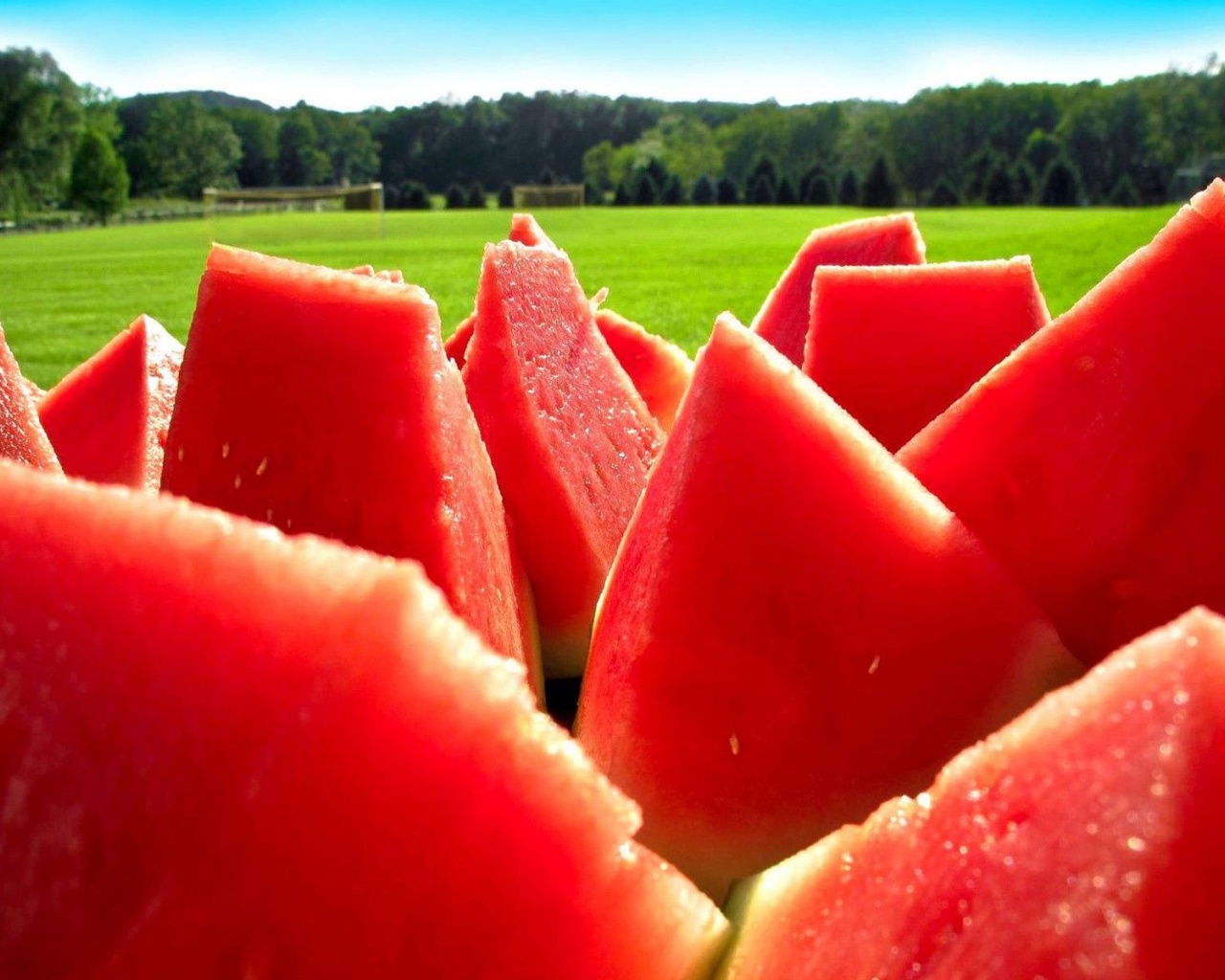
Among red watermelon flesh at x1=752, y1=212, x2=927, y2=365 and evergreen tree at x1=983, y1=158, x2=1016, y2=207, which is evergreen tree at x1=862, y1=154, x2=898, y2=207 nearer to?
evergreen tree at x1=983, y1=158, x2=1016, y2=207

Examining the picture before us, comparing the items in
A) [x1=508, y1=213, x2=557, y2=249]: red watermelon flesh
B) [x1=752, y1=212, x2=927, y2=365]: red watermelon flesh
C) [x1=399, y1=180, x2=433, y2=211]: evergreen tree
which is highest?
[x1=508, y1=213, x2=557, y2=249]: red watermelon flesh

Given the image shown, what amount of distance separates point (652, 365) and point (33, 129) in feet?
115

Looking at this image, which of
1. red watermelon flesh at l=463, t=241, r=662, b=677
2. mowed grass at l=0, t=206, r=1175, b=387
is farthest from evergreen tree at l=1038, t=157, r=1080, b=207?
red watermelon flesh at l=463, t=241, r=662, b=677

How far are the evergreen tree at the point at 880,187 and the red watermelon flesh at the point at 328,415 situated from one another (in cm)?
3165

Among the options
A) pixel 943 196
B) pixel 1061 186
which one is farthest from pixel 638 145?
pixel 1061 186

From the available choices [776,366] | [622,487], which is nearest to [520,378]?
[622,487]

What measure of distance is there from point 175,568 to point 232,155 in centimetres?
4363

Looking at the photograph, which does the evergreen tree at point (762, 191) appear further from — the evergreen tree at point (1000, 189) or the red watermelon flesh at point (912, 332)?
the red watermelon flesh at point (912, 332)

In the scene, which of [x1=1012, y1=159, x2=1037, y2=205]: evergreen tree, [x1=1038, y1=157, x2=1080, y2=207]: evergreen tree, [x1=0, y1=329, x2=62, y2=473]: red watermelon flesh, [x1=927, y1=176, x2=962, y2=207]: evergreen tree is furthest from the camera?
[x1=927, y1=176, x2=962, y2=207]: evergreen tree

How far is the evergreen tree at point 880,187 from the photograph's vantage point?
30.2 meters

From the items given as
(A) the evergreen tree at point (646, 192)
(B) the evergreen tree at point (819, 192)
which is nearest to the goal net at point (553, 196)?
(A) the evergreen tree at point (646, 192)

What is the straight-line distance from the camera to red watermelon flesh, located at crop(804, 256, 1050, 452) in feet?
1.98

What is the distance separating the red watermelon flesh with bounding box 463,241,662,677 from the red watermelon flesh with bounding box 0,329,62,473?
215 mm

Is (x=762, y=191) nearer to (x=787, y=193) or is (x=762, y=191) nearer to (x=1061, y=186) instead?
(x=787, y=193)
